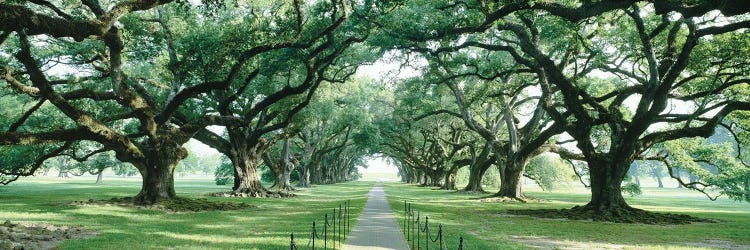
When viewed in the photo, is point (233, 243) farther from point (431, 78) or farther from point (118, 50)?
point (431, 78)

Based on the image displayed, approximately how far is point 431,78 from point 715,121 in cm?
1555

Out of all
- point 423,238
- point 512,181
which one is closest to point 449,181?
point 512,181

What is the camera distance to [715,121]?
18.9 meters

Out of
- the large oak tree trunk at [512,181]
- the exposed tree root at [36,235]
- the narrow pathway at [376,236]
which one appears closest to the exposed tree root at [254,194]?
the large oak tree trunk at [512,181]

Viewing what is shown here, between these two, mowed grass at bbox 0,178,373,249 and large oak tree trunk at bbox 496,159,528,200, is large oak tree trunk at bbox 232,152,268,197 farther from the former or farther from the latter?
large oak tree trunk at bbox 496,159,528,200

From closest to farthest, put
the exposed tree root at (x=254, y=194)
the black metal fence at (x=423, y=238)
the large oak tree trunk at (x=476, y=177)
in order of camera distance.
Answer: the black metal fence at (x=423, y=238), the exposed tree root at (x=254, y=194), the large oak tree trunk at (x=476, y=177)

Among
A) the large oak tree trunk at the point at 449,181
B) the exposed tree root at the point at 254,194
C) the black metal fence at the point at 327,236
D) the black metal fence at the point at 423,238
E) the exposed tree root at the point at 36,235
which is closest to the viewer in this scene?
the black metal fence at the point at 423,238

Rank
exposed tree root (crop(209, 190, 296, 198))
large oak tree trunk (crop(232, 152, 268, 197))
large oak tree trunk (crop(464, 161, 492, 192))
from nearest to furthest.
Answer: exposed tree root (crop(209, 190, 296, 198)) → large oak tree trunk (crop(232, 152, 268, 197)) → large oak tree trunk (crop(464, 161, 492, 192))

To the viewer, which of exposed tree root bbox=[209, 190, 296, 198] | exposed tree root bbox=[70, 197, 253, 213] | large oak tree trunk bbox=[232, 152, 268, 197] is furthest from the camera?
large oak tree trunk bbox=[232, 152, 268, 197]

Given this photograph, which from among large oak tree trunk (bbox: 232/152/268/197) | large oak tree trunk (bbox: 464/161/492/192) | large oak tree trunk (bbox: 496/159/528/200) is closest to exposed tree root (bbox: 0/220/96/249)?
large oak tree trunk (bbox: 232/152/268/197)

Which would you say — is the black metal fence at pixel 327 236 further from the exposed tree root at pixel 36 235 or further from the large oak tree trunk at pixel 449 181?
the large oak tree trunk at pixel 449 181

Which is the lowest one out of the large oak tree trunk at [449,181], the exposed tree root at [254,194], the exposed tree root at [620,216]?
the exposed tree root at [620,216]

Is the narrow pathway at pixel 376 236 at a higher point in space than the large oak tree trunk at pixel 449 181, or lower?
lower

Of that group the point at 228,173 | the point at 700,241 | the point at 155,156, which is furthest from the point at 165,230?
the point at 228,173
